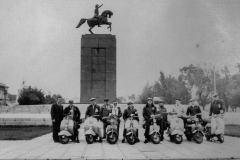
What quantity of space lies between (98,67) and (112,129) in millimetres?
10835

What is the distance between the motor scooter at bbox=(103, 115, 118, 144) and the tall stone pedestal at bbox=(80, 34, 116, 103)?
9.84 metres

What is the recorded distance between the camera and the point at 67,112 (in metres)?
9.14

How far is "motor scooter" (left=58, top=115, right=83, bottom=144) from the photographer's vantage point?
880 centimetres

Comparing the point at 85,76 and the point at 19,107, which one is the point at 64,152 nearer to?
the point at 85,76

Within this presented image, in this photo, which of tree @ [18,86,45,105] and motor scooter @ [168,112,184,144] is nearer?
motor scooter @ [168,112,184,144]

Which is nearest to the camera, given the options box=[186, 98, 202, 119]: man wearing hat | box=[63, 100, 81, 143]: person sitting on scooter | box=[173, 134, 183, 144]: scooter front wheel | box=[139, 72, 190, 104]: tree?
box=[173, 134, 183, 144]: scooter front wheel

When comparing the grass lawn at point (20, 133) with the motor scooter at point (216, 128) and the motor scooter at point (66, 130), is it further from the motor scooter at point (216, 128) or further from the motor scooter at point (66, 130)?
the motor scooter at point (216, 128)

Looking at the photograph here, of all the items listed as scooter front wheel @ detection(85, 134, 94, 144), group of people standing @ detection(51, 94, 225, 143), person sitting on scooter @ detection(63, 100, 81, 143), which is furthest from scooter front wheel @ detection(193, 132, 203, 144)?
person sitting on scooter @ detection(63, 100, 81, 143)

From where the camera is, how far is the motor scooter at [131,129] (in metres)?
8.51

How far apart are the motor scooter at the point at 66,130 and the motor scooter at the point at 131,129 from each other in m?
1.89

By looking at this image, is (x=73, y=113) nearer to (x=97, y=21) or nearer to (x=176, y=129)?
(x=176, y=129)

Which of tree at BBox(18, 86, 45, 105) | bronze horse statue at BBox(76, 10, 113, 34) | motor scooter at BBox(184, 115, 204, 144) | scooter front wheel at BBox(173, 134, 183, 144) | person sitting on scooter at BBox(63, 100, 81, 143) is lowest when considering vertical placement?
scooter front wheel at BBox(173, 134, 183, 144)

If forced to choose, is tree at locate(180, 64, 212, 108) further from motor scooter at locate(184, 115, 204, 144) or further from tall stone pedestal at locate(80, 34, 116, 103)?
motor scooter at locate(184, 115, 204, 144)

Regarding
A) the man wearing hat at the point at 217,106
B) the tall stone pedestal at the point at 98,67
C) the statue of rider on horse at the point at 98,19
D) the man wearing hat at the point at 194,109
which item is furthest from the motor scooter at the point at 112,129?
the statue of rider on horse at the point at 98,19
